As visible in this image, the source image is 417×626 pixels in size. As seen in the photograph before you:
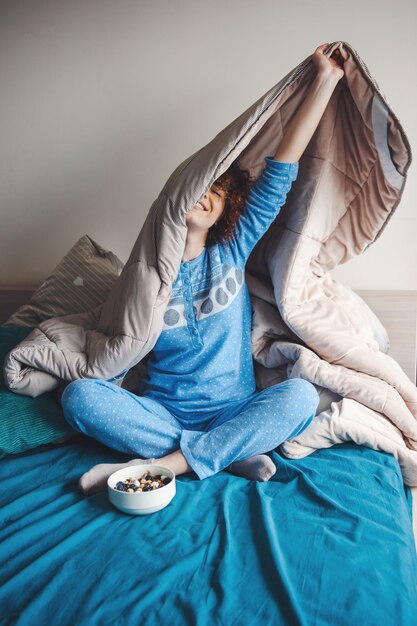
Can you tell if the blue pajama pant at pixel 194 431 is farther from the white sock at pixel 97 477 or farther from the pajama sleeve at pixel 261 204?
Answer: the pajama sleeve at pixel 261 204

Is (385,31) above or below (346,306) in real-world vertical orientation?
above

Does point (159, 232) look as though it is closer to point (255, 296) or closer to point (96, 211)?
point (255, 296)

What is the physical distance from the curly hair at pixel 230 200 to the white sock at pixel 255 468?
59 cm

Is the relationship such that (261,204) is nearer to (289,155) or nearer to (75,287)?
(289,155)

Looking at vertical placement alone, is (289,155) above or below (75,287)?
above

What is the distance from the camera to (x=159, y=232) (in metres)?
1.50

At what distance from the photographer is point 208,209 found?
1.54 m

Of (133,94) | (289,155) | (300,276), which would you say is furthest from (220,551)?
(133,94)

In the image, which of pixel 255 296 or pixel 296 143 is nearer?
pixel 296 143

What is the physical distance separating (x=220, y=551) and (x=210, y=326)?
0.66 meters

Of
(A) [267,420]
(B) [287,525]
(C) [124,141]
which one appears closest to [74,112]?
(C) [124,141]

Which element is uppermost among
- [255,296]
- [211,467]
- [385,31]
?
[385,31]

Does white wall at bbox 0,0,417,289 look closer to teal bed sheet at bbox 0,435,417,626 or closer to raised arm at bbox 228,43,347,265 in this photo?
raised arm at bbox 228,43,347,265

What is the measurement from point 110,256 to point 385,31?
1.09m
